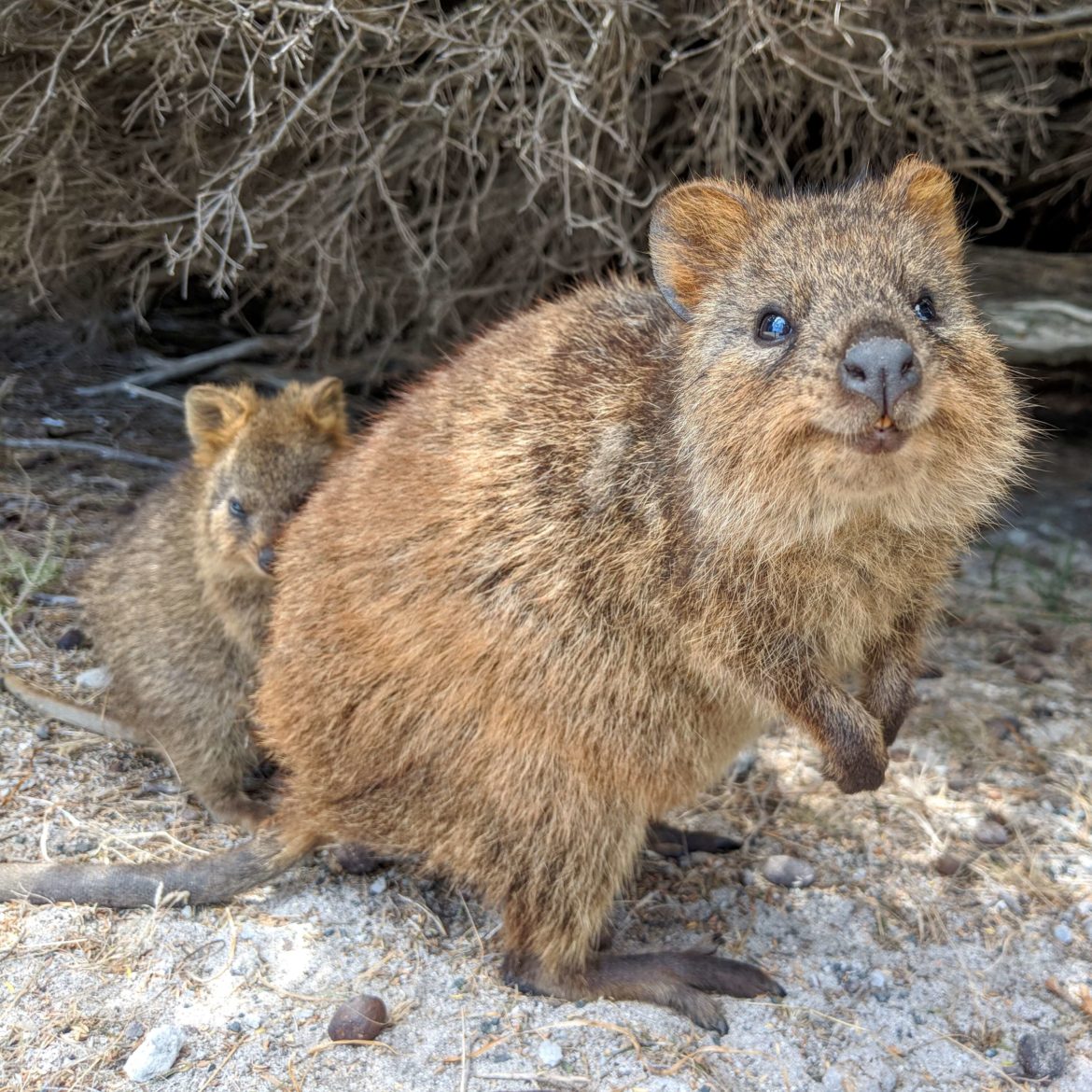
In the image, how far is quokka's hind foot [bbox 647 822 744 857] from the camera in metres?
3.96

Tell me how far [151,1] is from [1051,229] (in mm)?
4666

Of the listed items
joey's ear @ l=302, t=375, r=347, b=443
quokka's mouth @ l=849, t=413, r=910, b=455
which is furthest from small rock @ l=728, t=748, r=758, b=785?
quokka's mouth @ l=849, t=413, r=910, b=455

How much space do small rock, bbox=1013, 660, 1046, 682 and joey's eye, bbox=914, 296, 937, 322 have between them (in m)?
2.51

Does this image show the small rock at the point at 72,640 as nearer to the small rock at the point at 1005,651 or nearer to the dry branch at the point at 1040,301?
the small rock at the point at 1005,651

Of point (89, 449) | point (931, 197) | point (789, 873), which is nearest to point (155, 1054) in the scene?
point (789, 873)

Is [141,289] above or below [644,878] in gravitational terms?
above

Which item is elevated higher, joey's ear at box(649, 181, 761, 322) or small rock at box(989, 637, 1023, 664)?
joey's ear at box(649, 181, 761, 322)

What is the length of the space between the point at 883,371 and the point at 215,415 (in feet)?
9.32

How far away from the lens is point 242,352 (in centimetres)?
629

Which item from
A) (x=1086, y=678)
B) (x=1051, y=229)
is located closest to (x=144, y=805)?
(x=1086, y=678)

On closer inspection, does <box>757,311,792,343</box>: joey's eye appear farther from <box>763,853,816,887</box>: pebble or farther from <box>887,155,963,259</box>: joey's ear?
<box>763,853,816,887</box>: pebble

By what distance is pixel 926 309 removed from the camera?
281 cm

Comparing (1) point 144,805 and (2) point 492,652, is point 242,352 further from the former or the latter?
(2) point 492,652

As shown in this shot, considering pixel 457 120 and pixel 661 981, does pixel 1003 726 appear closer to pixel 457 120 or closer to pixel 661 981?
pixel 661 981
